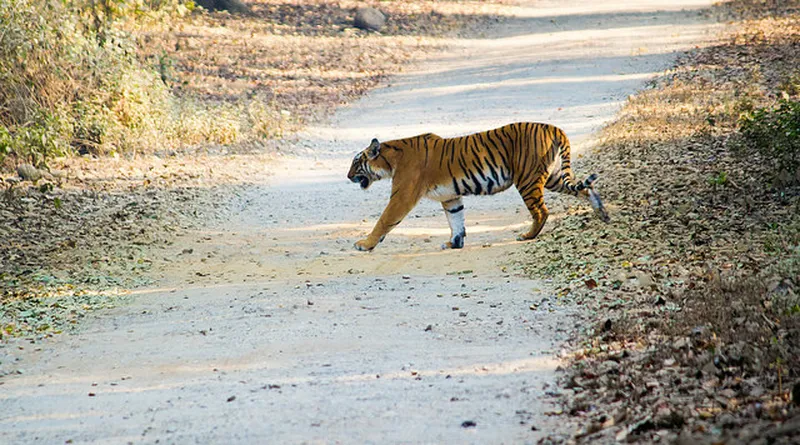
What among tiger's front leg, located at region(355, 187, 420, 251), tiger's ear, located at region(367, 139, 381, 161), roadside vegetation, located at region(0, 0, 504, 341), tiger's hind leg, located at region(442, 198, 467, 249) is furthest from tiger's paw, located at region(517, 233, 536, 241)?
roadside vegetation, located at region(0, 0, 504, 341)

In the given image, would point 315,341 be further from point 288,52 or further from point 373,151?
point 288,52

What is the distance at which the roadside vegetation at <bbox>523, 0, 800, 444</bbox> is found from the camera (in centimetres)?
455

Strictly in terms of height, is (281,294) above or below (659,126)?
below

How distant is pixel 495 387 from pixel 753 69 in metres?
11.5

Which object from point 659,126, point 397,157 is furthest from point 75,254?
point 659,126

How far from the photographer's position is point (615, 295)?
6.77m

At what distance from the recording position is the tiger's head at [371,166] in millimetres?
9383

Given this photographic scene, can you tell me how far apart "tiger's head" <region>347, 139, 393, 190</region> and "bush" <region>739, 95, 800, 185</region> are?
3.88 meters

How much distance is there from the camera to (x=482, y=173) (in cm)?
912

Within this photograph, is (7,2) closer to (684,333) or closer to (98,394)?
(98,394)

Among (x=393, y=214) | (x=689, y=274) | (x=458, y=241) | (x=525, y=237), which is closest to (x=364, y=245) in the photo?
(x=393, y=214)

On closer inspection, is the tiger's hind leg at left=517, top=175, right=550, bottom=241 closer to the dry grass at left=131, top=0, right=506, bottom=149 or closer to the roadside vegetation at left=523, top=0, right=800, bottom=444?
the roadside vegetation at left=523, top=0, right=800, bottom=444

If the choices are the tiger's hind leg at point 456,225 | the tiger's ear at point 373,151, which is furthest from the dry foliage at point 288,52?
the tiger's hind leg at point 456,225

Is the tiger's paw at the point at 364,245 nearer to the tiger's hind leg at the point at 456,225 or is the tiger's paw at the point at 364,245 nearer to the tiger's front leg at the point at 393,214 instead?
the tiger's front leg at the point at 393,214
